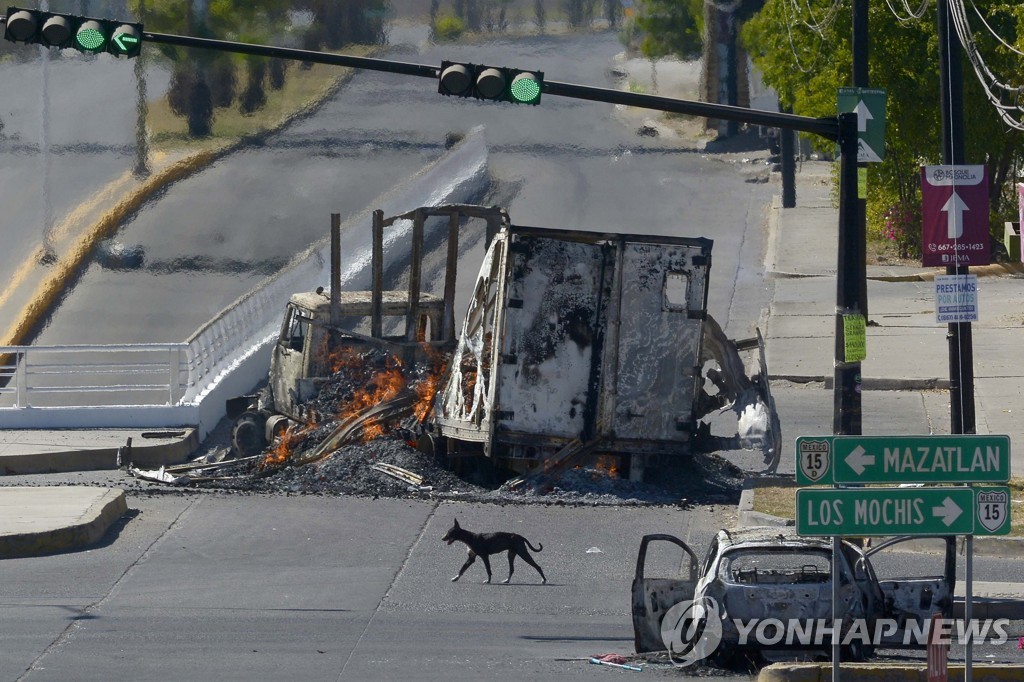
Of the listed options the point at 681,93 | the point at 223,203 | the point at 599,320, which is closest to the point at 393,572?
the point at 599,320

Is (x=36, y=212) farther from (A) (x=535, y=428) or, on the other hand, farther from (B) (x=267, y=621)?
(B) (x=267, y=621)

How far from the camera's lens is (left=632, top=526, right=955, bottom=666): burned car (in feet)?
32.8

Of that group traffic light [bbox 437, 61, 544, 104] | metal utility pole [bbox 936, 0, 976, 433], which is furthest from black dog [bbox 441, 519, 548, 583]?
metal utility pole [bbox 936, 0, 976, 433]

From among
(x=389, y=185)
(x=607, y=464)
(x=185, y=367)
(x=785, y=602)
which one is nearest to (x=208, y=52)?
(x=389, y=185)

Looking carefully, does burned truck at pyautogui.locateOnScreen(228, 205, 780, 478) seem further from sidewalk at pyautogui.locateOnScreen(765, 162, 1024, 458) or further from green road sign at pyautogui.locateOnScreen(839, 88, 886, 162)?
sidewalk at pyautogui.locateOnScreen(765, 162, 1024, 458)

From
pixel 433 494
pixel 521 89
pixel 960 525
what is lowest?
pixel 433 494

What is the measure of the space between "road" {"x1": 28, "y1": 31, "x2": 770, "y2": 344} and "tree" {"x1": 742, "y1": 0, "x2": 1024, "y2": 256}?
141 inches

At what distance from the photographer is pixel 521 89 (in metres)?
14.2

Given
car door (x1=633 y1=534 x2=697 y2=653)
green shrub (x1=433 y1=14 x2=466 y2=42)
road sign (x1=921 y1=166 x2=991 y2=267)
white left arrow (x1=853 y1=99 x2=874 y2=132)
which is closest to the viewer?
car door (x1=633 y1=534 x2=697 y2=653)

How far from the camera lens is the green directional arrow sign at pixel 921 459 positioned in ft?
27.9

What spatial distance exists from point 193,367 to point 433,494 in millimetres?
6120

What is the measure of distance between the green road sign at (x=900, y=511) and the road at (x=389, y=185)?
76.1 ft

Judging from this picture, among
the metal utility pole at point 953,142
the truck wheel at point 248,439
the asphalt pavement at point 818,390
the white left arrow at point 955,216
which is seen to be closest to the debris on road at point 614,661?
the asphalt pavement at point 818,390

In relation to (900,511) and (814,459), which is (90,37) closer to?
(814,459)
